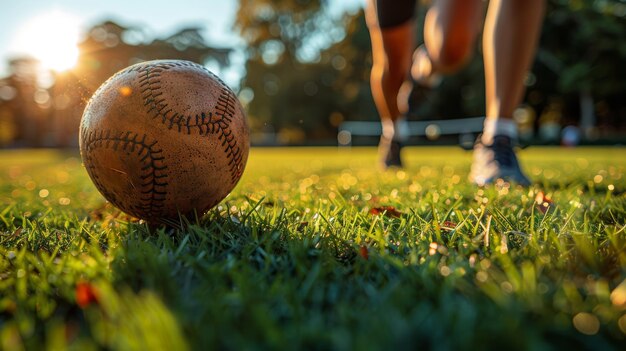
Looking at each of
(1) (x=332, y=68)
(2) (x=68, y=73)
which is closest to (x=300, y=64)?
(1) (x=332, y=68)

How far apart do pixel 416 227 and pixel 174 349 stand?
44.3 inches

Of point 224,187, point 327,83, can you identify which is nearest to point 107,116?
point 224,187

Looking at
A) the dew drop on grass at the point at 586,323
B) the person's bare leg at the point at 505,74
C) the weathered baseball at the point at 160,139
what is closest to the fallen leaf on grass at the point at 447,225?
the dew drop on grass at the point at 586,323

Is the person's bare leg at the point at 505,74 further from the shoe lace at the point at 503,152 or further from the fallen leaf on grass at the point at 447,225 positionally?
the fallen leaf on grass at the point at 447,225

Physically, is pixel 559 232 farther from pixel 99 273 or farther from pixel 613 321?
pixel 99 273

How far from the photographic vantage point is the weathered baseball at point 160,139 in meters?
1.76

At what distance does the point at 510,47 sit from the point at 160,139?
2688 mm

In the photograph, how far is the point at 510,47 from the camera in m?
3.38

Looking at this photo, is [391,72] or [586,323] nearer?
[586,323]

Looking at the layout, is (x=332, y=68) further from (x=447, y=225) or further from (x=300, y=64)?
(x=447, y=225)

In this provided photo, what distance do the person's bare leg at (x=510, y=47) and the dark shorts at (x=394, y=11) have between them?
37.4 inches

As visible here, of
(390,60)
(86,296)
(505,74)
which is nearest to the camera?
(86,296)

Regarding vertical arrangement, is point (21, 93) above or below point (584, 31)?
below

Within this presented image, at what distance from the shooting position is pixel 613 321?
0.92 meters
